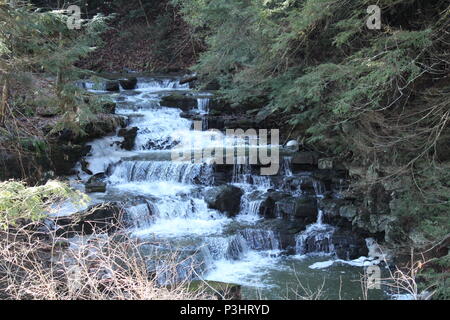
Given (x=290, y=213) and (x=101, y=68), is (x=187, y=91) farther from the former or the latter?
(x=290, y=213)

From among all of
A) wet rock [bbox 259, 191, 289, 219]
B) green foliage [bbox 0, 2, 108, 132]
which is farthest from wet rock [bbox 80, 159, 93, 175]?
wet rock [bbox 259, 191, 289, 219]

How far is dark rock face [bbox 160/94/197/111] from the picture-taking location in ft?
47.6

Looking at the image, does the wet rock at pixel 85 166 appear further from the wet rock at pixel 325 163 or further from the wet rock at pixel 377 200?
the wet rock at pixel 377 200

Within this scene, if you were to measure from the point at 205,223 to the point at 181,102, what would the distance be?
19.6 ft

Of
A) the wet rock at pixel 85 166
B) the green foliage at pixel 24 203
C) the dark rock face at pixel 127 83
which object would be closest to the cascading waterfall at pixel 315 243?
the green foliage at pixel 24 203

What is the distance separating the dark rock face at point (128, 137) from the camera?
1247cm

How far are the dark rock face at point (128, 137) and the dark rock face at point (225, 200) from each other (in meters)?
3.40

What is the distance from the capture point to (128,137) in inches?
494

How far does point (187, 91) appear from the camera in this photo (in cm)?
1625

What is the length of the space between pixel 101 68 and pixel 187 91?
643cm

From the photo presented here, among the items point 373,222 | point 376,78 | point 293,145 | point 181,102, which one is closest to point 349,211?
point 373,222

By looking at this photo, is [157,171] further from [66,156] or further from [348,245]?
[348,245]

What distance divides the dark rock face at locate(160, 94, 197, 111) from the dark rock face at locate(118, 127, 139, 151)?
210cm
